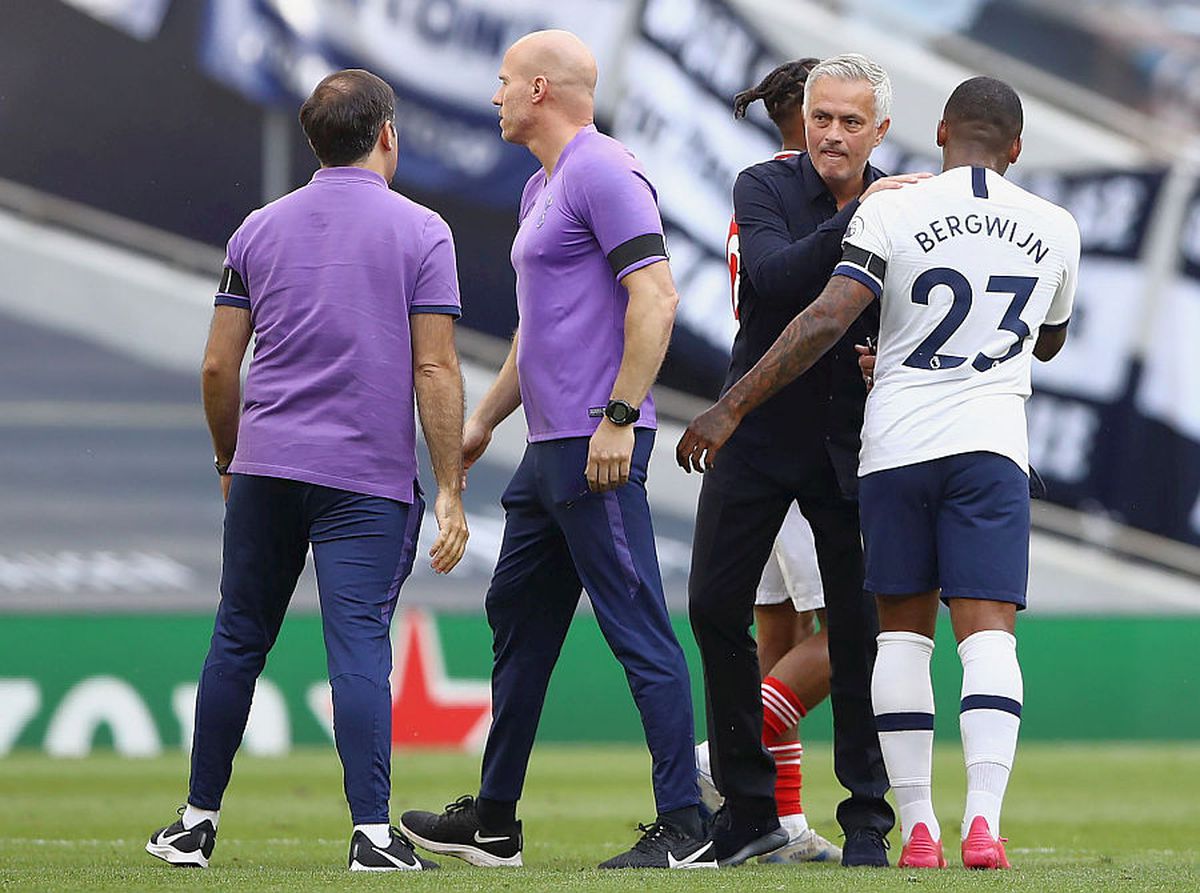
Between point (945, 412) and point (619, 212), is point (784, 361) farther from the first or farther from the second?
point (619, 212)

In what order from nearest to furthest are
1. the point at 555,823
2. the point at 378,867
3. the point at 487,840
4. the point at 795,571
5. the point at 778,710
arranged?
1. the point at 378,867
2. the point at 487,840
3. the point at 778,710
4. the point at 795,571
5. the point at 555,823

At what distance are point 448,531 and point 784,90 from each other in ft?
4.90

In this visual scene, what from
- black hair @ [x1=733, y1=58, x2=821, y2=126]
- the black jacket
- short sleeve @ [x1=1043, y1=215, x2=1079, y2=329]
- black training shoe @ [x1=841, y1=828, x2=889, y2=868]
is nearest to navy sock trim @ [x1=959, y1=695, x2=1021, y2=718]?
black training shoe @ [x1=841, y1=828, x2=889, y2=868]

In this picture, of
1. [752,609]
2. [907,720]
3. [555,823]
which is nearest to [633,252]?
[752,609]

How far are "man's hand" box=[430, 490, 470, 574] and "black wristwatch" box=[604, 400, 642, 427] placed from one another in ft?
1.27

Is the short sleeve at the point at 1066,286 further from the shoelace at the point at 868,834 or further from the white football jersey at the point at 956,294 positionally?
the shoelace at the point at 868,834

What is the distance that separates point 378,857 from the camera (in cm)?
420

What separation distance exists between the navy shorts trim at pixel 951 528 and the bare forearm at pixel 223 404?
1442 mm

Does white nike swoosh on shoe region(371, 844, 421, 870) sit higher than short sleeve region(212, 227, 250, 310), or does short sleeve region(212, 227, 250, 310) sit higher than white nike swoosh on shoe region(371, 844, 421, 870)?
short sleeve region(212, 227, 250, 310)

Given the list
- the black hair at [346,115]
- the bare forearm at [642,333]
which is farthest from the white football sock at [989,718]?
the black hair at [346,115]

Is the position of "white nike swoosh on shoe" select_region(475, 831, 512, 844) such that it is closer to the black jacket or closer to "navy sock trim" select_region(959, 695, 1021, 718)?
the black jacket

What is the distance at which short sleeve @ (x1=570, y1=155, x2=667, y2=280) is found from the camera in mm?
4395

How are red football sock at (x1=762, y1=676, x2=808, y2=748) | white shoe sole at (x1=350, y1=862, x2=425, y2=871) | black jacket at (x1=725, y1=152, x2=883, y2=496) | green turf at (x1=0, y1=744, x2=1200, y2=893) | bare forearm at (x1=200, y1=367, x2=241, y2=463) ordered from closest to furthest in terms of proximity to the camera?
green turf at (x1=0, y1=744, x2=1200, y2=893) → white shoe sole at (x1=350, y1=862, x2=425, y2=871) → bare forearm at (x1=200, y1=367, x2=241, y2=463) → black jacket at (x1=725, y1=152, x2=883, y2=496) → red football sock at (x1=762, y1=676, x2=808, y2=748)

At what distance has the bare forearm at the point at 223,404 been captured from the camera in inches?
178
